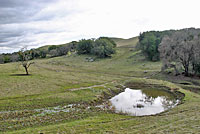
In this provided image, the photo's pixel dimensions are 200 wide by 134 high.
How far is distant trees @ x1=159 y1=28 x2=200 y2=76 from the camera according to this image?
55.8 metres

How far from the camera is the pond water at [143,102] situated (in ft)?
Answer: 98.5

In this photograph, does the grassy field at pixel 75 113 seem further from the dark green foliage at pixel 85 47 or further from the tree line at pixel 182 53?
the dark green foliage at pixel 85 47

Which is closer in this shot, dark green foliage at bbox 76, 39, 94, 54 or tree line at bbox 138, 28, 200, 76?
tree line at bbox 138, 28, 200, 76

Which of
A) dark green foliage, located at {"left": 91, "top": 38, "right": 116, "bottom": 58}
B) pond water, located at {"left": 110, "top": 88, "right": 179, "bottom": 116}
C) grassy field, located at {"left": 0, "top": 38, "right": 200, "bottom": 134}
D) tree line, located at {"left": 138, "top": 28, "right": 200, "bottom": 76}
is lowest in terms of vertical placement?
pond water, located at {"left": 110, "top": 88, "right": 179, "bottom": 116}

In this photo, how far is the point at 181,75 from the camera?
59.3 meters

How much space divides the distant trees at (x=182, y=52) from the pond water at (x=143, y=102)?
68.9 feet

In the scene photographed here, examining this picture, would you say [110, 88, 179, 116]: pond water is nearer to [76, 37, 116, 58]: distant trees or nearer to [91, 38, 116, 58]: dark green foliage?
[91, 38, 116, 58]: dark green foliage

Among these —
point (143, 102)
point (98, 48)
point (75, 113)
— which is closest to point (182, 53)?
point (143, 102)

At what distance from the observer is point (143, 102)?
35.2 m

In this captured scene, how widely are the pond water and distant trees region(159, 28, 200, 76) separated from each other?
2099cm

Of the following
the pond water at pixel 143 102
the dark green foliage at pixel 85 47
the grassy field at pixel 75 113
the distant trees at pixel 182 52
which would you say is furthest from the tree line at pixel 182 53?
the dark green foliage at pixel 85 47

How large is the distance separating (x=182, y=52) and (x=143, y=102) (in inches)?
1291

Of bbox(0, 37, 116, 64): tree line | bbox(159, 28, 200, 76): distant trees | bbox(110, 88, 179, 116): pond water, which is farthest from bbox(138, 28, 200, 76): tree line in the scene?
bbox(0, 37, 116, 64): tree line

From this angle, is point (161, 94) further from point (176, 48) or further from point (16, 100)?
point (16, 100)
